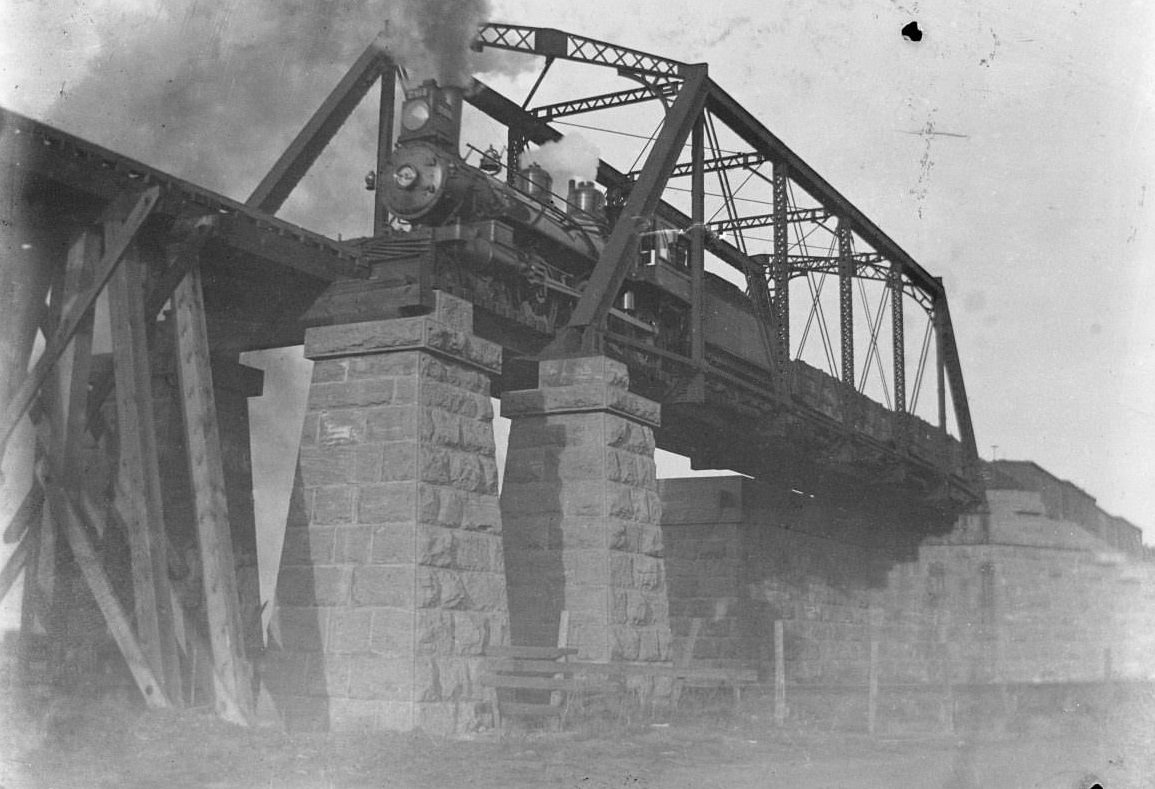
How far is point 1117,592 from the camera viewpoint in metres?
37.5

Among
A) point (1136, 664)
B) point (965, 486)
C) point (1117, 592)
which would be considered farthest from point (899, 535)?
point (1136, 664)

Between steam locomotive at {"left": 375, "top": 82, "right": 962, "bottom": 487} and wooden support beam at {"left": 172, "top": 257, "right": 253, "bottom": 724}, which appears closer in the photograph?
wooden support beam at {"left": 172, "top": 257, "right": 253, "bottom": 724}

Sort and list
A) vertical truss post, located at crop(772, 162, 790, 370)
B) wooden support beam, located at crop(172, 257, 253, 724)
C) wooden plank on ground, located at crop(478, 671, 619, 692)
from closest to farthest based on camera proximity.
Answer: wooden support beam, located at crop(172, 257, 253, 724) < wooden plank on ground, located at crop(478, 671, 619, 692) < vertical truss post, located at crop(772, 162, 790, 370)

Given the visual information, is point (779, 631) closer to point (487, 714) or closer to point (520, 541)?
point (520, 541)

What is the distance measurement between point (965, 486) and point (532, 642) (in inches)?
814

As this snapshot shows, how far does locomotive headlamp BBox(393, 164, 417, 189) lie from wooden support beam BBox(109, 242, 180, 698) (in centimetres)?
442

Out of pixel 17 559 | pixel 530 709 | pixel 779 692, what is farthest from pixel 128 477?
pixel 779 692

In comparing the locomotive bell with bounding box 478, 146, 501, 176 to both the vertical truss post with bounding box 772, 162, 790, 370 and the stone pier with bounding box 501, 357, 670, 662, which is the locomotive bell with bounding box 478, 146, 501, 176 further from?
the vertical truss post with bounding box 772, 162, 790, 370

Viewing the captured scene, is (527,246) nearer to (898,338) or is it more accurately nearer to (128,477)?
(128,477)

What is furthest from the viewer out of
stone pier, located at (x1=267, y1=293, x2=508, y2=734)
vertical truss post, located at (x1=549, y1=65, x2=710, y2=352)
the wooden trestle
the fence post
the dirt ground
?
the fence post

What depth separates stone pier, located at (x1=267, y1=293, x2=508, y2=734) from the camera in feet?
38.8

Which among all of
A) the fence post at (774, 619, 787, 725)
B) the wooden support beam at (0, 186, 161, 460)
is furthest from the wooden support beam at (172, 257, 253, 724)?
the fence post at (774, 619, 787, 725)

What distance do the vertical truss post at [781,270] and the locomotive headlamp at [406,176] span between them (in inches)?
353

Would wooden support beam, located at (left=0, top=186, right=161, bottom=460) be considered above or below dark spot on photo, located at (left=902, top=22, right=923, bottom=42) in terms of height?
below
